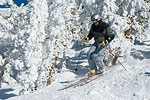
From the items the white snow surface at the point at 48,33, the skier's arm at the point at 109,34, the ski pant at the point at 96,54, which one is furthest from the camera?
the white snow surface at the point at 48,33

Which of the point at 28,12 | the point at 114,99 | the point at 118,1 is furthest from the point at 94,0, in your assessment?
the point at 114,99

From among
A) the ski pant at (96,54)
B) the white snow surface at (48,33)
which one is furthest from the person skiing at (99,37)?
the white snow surface at (48,33)

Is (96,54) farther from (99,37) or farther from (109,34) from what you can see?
(109,34)

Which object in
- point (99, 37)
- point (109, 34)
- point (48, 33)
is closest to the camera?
point (109, 34)

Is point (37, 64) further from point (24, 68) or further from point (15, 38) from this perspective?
point (15, 38)

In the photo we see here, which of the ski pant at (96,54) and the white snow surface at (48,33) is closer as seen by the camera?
the ski pant at (96,54)

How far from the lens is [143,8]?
54.0 ft

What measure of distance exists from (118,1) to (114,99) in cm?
1316

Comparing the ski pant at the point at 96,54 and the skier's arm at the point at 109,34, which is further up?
the skier's arm at the point at 109,34

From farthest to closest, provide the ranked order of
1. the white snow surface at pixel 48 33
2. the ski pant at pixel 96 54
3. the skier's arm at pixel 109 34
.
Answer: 1. the white snow surface at pixel 48 33
2. the ski pant at pixel 96 54
3. the skier's arm at pixel 109 34

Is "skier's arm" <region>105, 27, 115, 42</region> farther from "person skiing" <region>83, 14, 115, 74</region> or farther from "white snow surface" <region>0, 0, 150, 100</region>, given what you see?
"white snow surface" <region>0, 0, 150, 100</region>

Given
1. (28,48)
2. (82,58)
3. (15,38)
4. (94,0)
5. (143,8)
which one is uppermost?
(94,0)

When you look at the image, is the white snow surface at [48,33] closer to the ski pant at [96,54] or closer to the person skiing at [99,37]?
the ski pant at [96,54]

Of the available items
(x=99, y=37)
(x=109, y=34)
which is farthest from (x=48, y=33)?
(x=109, y=34)
